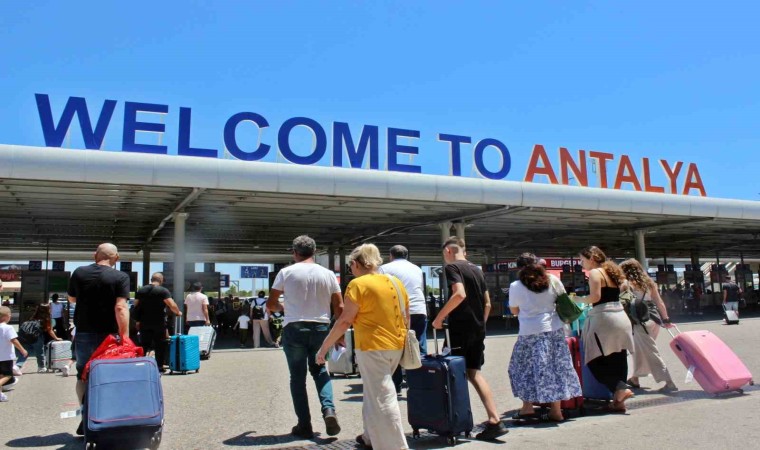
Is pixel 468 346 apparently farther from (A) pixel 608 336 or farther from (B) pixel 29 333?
(B) pixel 29 333

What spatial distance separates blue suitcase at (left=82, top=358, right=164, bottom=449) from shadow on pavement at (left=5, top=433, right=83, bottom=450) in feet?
1.73

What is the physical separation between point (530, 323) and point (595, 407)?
1.37 metres

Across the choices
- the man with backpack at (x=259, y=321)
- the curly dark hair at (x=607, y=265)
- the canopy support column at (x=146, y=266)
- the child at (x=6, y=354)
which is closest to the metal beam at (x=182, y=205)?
the man with backpack at (x=259, y=321)

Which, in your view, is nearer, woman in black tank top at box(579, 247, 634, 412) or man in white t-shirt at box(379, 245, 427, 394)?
woman in black tank top at box(579, 247, 634, 412)

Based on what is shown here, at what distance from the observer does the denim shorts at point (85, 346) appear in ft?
17.3

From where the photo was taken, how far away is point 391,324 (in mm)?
4457

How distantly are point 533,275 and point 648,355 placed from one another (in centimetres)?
244

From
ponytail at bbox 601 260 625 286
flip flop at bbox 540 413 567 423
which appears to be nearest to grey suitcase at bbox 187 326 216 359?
flip flop at bbox 540 413 567 423

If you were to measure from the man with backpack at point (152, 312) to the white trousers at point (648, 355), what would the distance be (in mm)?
6473

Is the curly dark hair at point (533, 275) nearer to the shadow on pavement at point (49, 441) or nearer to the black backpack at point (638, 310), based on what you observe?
the black backpack at point (638, 310)

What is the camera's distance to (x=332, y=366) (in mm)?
8875

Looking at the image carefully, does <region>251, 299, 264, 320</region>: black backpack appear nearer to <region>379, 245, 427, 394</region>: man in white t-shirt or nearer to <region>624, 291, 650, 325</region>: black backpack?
<region>379, 245, 427, 394</region>: man in white t-shirt

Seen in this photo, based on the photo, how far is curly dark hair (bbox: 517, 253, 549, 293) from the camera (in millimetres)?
5688

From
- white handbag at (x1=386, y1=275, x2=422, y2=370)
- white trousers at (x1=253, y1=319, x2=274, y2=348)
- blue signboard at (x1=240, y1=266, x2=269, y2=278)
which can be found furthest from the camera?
blue signboard at (x1=240, y1=266, x2=269, y2=278)
